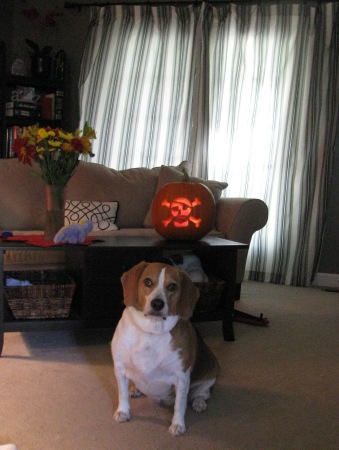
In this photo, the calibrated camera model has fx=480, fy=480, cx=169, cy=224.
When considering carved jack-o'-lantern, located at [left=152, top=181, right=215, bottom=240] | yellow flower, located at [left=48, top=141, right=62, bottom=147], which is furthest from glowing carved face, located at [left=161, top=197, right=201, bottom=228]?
yellow flower, located at [left=48, top=141, right=62, bottom=147]

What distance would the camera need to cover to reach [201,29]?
13.6 ft

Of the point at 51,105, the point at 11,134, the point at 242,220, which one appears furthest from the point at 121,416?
the point at 51,105

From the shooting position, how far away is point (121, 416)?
1532mm

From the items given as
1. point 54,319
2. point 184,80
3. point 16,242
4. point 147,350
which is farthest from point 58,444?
point 184,80

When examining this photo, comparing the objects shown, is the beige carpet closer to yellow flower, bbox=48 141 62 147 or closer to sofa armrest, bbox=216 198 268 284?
sofa armrest, bbox=216 198 268 284

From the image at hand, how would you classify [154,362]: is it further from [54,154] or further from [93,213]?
[93,213]

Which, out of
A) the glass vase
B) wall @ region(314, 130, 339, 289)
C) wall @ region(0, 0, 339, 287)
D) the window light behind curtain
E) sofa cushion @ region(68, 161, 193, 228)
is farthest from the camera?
wall @ region(0, 0, 339, 287)

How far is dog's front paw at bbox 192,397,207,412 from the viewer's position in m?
1.62

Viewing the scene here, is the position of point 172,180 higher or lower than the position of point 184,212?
higher

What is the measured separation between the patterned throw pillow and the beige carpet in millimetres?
874

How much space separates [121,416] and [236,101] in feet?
10.4

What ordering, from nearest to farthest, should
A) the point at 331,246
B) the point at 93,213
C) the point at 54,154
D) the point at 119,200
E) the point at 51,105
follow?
the point at 54,154 → the point at 93,213 → the point at 119,200 → the point at 331,246 → the point at 51,105

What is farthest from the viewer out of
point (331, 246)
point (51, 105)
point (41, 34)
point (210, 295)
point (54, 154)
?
point (41, 34)

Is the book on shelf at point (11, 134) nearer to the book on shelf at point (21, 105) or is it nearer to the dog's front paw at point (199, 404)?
the book on shelf at point (21, 105)
